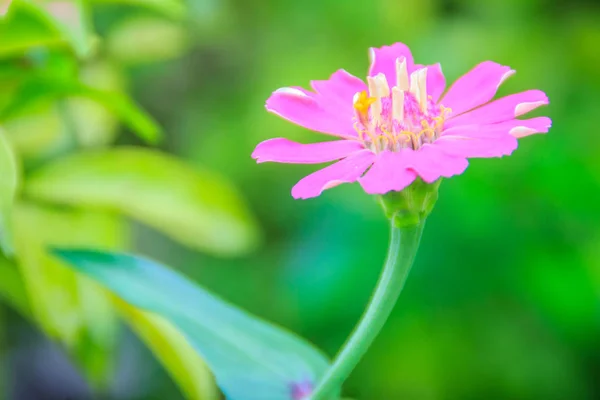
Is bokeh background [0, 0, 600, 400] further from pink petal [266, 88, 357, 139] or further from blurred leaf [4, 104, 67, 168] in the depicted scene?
pink petal [266, 88, 357, 139]

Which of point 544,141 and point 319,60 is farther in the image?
point 319,60

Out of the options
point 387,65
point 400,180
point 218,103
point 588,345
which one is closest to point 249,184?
point 218,103

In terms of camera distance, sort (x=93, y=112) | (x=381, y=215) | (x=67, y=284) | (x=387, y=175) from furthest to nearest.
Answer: (x=381, y=215) → (x=93, y=112) → (x=67, y=284) → (x=387, y=175)

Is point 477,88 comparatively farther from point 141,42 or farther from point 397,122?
point 141,42

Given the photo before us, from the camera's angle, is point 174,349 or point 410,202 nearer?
point 410,202

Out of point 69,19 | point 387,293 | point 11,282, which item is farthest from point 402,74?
point 11,282

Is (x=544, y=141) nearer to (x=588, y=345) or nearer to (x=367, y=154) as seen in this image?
(x=588, y=345)
